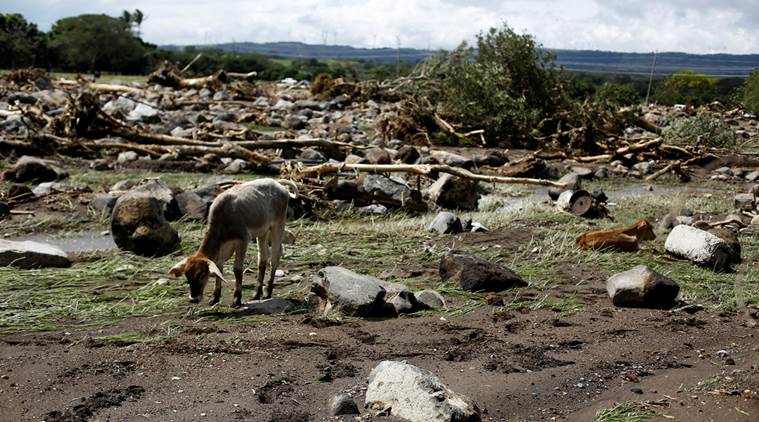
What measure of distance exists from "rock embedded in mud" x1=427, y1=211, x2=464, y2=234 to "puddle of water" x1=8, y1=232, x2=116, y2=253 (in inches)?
157

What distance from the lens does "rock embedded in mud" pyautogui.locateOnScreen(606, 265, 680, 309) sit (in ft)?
25.1

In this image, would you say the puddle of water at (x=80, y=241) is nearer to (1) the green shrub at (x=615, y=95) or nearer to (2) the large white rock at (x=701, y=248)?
(2) the large white rock at (x=701, y=248)

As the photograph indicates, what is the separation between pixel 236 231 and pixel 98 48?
182 ft

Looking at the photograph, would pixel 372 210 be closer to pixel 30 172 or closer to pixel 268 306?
pixel 268 306

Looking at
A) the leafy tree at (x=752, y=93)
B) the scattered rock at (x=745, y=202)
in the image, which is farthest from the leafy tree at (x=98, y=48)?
the scattered rock at (x=745, y=202)

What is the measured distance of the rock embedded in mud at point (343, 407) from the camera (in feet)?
17.4

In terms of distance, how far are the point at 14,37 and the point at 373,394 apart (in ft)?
169

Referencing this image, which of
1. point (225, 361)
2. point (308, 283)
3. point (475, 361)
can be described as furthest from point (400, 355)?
point (308, 283)

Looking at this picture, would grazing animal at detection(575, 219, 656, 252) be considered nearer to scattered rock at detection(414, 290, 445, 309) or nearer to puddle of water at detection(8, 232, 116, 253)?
scattered rock at detection(414, 290, 445, 309)

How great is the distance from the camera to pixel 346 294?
712 centimetres

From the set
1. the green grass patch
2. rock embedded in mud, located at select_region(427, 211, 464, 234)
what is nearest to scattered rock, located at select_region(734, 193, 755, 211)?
rock embedded in mud, located at select_region(427, 211, 464, 234)

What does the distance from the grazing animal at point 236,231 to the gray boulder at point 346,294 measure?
0.64 meters

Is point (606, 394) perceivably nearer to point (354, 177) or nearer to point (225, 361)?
point (225, 361)

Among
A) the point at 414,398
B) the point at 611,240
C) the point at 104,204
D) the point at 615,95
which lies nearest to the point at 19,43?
the point at 615,95
